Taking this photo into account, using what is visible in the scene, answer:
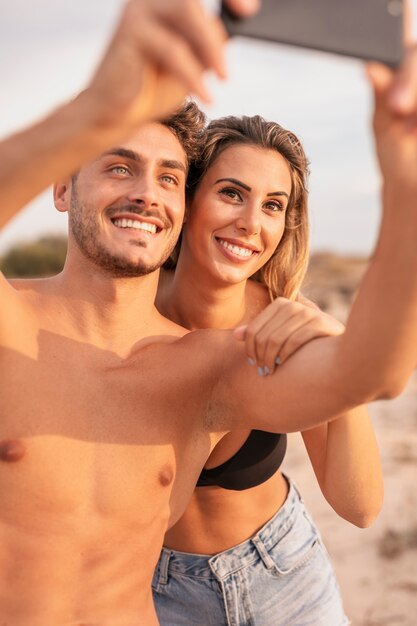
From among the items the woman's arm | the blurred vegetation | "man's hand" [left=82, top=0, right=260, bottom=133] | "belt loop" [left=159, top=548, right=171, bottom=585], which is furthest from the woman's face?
the blurred vegetation

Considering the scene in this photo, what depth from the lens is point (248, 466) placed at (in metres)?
3.34

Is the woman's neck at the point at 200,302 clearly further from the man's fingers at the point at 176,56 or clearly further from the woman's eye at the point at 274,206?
the man's fingers at the point at 176,56

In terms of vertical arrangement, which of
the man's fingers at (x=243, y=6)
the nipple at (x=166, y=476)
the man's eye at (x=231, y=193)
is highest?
the man's eye at (x=231, y=193)

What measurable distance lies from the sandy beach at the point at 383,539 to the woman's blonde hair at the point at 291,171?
0.78m

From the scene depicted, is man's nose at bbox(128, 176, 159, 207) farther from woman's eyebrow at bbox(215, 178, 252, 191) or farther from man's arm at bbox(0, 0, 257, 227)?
man's arm at bbox(0, 0, 257, 227)

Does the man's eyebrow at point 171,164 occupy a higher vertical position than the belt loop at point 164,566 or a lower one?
higher

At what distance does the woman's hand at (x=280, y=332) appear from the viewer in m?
2.40

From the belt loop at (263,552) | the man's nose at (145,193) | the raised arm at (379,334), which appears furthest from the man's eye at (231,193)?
the belt loop at (263,552)

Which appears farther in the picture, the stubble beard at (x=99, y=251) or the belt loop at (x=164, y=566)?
the belt loop at (x=164, y=566)

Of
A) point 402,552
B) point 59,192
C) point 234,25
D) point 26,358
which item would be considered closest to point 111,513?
point 26,358

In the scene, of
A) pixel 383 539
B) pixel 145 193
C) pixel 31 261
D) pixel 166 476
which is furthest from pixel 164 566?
pixel 31 261

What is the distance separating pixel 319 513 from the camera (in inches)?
273

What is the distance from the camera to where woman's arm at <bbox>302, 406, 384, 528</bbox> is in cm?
300

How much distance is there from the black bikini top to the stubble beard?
917mm
